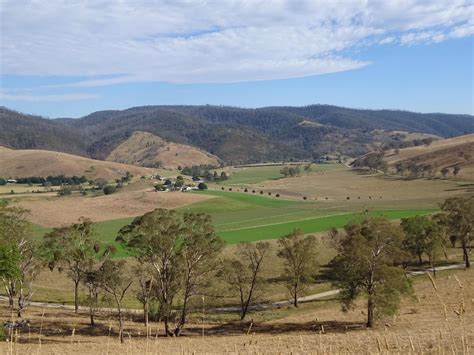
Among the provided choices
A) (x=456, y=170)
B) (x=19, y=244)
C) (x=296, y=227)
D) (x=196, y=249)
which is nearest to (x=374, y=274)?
(x=196, y=249)

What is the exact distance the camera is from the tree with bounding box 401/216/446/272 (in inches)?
2504

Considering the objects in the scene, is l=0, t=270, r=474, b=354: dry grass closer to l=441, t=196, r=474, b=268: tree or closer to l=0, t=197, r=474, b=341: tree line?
l=0, t=197, r=474, b=341: tree line

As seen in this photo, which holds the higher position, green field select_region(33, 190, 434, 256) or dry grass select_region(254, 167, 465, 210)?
dry grass select_region(254, 167, 465, 210)

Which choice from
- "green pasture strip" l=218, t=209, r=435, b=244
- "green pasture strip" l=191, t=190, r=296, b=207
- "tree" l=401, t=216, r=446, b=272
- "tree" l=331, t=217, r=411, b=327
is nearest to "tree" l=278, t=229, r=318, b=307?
"tree" l=331, t=217, r=411, b=327

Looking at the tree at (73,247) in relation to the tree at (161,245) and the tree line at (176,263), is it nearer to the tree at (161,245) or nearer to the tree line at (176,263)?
the tree line at (176,263)

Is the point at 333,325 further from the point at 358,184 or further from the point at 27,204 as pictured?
the point at 358,184

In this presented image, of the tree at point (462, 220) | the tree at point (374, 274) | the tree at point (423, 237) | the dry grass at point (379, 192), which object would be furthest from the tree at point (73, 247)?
the dry grass at point (379, 192)

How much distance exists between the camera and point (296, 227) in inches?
4102

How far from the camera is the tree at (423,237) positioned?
63606 millimetres

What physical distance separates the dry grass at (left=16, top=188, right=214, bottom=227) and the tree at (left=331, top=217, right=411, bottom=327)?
92.1 m

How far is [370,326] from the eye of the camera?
4119cm

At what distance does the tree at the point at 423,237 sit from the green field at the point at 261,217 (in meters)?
22.1

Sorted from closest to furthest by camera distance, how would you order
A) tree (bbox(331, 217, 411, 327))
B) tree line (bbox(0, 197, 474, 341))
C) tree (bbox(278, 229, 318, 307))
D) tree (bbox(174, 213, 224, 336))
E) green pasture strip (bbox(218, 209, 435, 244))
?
1. tree line (bbox(0, 197, 474, 341))
2. tree (bbox(331, 217, 411, 327))
3. tree (bbox(174, 213, 224, 336))
4. tree (bbox(278, 229, 318, 307))
5. green pasture strip (bbox(218, 209, 435, 244))

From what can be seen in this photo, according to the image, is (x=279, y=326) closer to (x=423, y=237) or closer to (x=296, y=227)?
(x=423, y=237)
